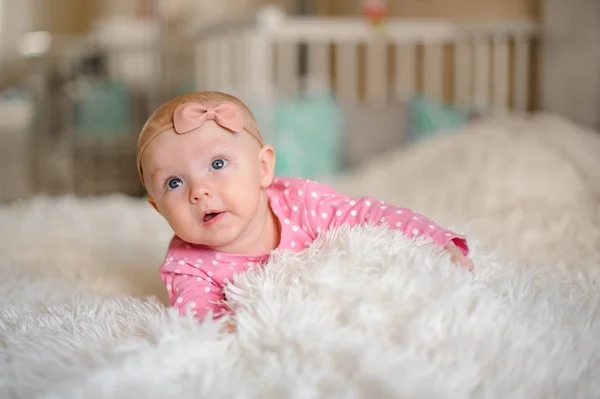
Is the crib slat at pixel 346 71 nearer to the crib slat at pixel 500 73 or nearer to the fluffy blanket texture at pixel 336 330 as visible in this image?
the crib slat at pixel 500 73

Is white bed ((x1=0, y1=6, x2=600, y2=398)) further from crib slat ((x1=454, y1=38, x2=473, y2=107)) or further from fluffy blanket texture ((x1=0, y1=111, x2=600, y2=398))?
crib slat ((x1=454, y1=38, x2=473, y2=107))

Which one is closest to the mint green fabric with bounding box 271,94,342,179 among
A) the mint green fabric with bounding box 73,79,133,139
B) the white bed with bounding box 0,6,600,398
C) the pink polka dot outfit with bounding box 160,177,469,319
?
the white bed with bounding box 0,6,600,398

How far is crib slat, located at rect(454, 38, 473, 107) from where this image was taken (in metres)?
2.51

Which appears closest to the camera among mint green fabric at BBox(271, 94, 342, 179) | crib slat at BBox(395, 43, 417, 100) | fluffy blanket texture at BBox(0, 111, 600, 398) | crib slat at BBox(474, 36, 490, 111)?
fluffy blanket texture at BBox(0, 111, 600, 398)

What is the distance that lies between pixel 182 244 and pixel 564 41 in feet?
5.60

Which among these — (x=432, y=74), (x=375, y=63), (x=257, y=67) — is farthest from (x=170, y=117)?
(x=375, y=63)

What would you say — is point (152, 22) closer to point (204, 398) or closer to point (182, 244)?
point (182, 244)

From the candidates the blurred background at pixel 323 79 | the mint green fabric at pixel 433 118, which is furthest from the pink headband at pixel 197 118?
the mint green fabric at pixel 433 118

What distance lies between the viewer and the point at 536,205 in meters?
1.55

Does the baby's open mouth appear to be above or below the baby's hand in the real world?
above

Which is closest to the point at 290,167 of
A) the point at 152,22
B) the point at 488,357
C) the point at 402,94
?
the point at 402,94

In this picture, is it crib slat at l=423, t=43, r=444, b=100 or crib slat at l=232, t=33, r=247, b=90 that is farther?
crib slat at l=423, t=43, r=444, b=100

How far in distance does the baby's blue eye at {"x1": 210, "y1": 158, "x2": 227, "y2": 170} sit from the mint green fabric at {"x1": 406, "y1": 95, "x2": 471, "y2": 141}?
1584mm

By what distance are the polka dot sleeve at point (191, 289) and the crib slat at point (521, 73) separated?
184cm
